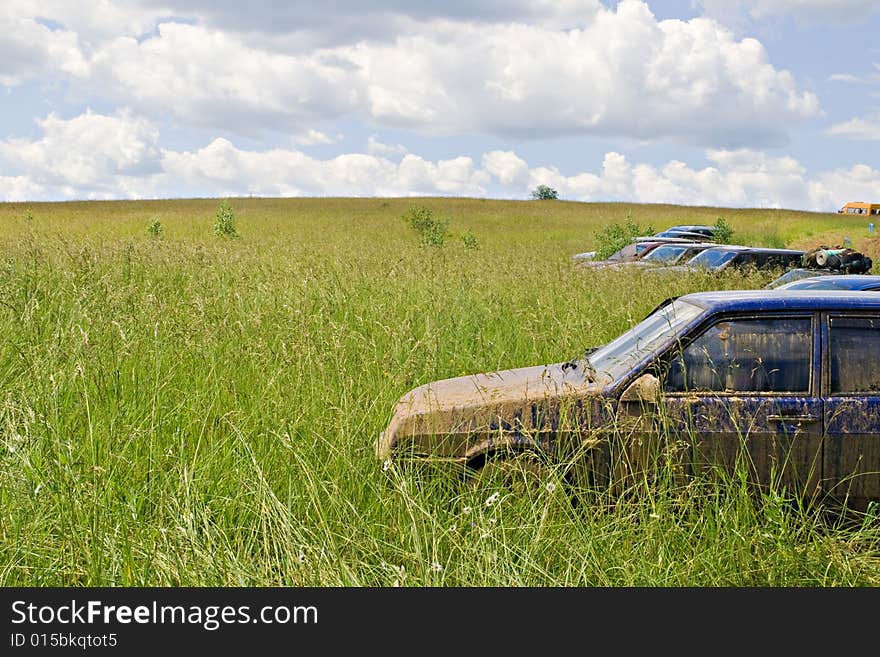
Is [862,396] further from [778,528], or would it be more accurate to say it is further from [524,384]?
[524,384]

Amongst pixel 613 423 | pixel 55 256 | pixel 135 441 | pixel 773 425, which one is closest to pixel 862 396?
pixel 773 425

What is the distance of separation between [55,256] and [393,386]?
7205mm

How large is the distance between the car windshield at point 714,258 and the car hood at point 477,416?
13.1 meters

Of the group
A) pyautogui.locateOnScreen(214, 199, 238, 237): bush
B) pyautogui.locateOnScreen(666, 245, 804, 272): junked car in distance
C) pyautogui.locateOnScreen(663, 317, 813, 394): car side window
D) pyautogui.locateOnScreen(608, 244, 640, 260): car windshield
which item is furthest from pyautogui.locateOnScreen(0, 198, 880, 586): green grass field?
pyautogui.locateOnScreen(214, 199, 238, 237): bush

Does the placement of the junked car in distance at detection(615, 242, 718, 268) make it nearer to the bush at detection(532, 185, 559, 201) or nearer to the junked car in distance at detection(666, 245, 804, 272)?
the junked car in distance at detection(666, 245, 804, 272)

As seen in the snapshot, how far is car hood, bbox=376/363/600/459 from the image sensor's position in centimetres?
436

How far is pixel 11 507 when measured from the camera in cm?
396

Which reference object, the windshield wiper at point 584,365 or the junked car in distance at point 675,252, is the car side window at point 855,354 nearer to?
the windshield wiper at point 584,365

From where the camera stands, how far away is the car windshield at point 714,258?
1708 centimetres

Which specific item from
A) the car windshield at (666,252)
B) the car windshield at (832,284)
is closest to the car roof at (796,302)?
the car windshield at (832,284)

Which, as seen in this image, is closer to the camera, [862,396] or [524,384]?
[862,396]

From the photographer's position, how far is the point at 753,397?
4.39 meters

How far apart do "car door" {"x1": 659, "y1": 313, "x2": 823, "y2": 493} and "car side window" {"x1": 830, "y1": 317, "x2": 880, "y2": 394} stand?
0.36 feet

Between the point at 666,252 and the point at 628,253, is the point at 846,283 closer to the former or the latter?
the point at 666,252
